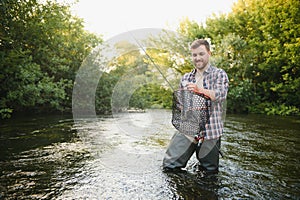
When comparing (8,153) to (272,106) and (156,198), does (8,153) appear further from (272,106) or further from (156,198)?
(272,106)

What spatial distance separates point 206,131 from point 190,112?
267 millimetres

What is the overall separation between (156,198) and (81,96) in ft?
25.0

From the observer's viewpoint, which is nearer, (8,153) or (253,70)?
(8,153)

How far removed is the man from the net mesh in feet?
0.27

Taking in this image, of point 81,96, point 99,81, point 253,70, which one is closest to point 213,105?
point 81,96

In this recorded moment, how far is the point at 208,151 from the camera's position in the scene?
8.28ft

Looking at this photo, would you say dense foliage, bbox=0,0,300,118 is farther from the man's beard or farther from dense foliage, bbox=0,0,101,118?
the man's beard

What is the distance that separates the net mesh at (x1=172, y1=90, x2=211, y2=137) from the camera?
2367 millimetres

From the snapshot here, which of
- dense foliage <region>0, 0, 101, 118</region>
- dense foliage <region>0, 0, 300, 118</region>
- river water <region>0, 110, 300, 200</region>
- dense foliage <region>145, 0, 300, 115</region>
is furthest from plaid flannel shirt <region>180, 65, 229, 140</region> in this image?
dense foliage <region>145, 0, 300, 115</region>

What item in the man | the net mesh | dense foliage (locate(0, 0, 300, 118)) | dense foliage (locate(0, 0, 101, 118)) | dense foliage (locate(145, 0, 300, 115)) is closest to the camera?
the net mesh

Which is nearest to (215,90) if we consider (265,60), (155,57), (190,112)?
(190,112)

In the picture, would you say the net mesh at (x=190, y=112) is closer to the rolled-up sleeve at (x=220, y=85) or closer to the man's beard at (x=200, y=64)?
the rolled-up sleeve at (x=220, y=85)

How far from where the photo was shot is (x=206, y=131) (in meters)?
2.51

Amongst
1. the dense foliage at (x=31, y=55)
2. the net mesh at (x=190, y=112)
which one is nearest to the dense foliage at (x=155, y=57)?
the dense foliage at (x=31, y=55)
